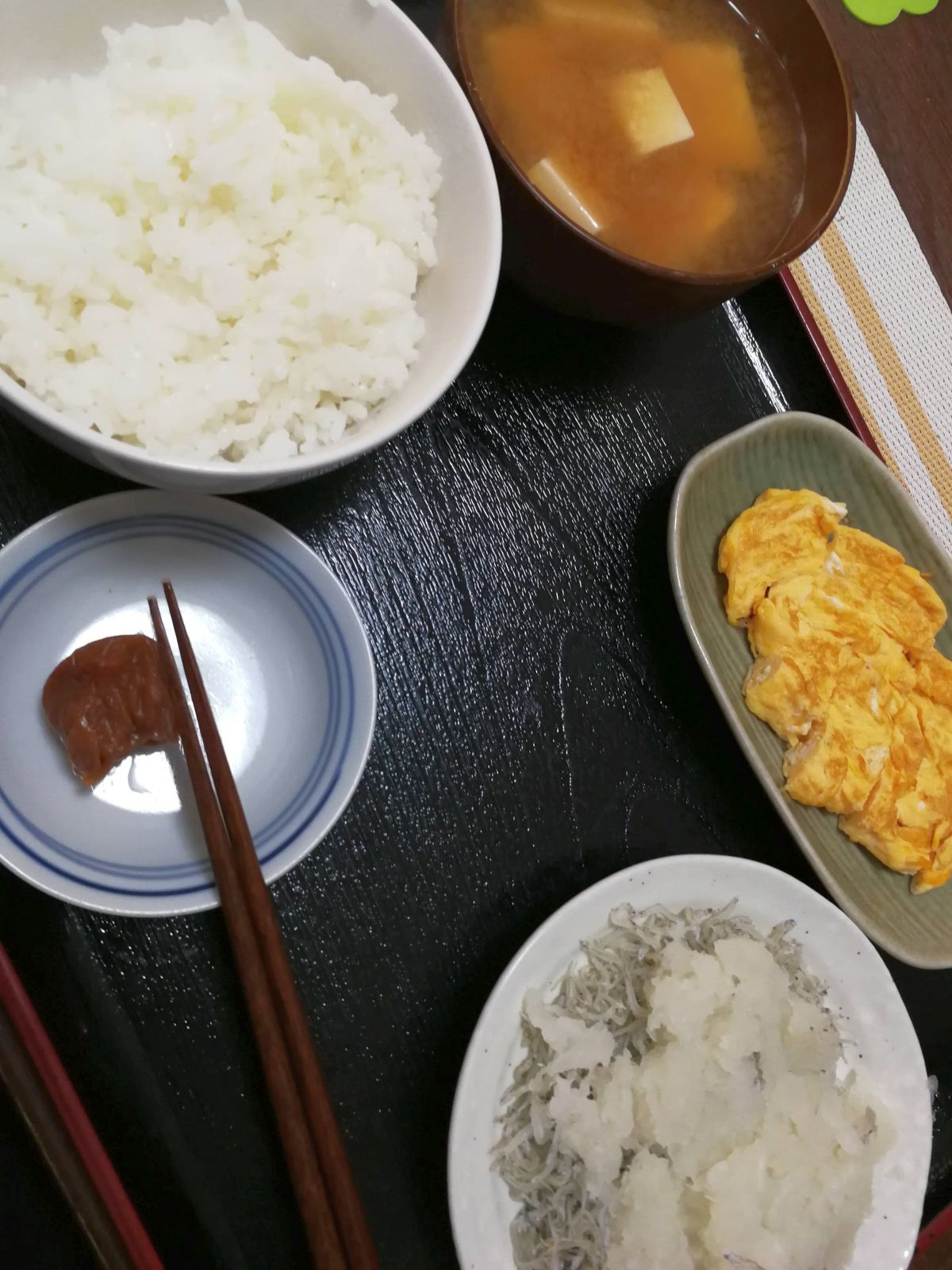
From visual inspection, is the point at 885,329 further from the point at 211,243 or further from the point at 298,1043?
the point at 298,1043

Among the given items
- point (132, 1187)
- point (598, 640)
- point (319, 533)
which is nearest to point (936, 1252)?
point (598, 640)

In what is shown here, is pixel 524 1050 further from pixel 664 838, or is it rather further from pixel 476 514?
pixel 476 514

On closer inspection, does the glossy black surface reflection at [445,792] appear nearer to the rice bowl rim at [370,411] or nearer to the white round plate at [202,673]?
the white round plate at [202,673]

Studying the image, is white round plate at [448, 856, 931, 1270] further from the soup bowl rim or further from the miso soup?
the miso soup

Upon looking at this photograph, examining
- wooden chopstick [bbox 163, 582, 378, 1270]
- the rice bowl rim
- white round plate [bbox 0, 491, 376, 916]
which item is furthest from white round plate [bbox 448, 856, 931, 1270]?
the rice bowl rim

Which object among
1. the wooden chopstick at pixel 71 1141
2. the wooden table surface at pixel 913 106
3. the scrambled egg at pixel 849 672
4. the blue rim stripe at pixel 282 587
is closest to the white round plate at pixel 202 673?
the blue rim stripe at pixel 282 587

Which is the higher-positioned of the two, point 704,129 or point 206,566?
point 704,129
